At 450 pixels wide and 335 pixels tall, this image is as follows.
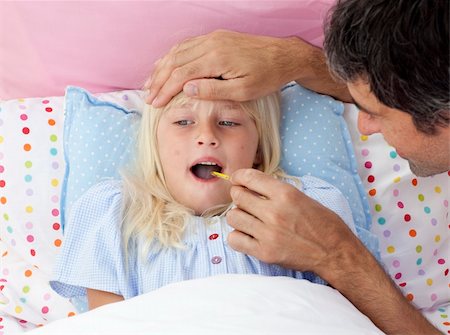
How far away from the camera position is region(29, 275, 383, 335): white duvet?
1334mm

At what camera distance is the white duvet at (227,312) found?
1.33 m

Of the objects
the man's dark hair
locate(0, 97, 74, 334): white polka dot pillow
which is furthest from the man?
locate(0, 97, 74, 334): white polka dot pillow

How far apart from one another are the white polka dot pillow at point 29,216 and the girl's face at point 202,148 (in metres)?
0.30

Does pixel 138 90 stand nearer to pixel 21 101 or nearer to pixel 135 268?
pixel 21 101

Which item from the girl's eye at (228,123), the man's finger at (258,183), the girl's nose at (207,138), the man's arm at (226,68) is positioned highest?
the man's arm at (226,68)

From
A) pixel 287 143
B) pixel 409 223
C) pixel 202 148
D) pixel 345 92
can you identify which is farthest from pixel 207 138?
pixel 409 223

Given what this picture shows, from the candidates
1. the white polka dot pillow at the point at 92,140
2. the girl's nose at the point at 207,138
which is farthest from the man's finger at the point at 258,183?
the white polka dot pillow at the point at 92,140

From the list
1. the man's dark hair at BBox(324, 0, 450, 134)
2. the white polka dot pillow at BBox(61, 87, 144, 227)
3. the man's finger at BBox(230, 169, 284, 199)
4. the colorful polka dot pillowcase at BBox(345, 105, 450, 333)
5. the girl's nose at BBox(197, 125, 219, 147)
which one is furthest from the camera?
the colorful polka dot pillowcase at BBox(345, 105, 450, 333)

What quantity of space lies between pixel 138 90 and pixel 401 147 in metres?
0.78

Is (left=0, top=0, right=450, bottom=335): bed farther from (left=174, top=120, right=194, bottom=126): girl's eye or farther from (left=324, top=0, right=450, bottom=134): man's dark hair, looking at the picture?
(left=324, top=0, right=450, bottom=134): man's dark hair

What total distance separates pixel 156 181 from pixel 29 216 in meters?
0.32

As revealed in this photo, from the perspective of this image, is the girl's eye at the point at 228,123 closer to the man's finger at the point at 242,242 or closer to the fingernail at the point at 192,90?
the fingernail at the point at 192,90

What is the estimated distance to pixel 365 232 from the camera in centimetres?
183

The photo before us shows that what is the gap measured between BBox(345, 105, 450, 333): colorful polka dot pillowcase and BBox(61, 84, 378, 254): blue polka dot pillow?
64 millimetres
